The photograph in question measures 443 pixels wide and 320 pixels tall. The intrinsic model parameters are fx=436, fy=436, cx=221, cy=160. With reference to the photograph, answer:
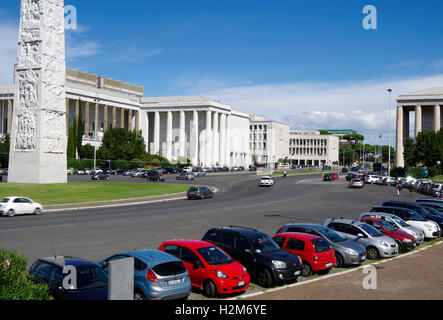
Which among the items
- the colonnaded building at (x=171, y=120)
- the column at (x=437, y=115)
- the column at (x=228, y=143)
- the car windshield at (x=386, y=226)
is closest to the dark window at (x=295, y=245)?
the car windshield at (x=386, y=226)

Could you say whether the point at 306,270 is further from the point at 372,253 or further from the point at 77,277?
the point at 77,277

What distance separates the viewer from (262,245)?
14453mm

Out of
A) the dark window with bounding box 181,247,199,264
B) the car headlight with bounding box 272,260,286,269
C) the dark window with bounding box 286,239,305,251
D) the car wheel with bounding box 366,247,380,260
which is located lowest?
the car wheel with bounding box 366,247,380,260

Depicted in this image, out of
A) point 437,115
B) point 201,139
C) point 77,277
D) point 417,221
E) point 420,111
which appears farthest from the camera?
point 201,139

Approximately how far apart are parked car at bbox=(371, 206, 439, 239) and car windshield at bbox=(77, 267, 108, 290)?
1949 centimetres

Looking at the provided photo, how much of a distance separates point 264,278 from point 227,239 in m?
2.13

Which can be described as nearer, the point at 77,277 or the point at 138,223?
the point at 77,277

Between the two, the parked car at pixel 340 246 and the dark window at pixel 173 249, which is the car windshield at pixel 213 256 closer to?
the dark window at pixel 173 249

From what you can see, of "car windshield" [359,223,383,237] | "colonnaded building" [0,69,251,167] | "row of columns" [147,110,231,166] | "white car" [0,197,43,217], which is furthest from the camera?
"row of columns" [147,110,231,166]

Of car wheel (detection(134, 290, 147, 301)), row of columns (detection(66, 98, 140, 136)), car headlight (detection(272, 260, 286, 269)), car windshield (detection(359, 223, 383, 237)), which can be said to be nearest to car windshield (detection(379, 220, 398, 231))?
car windshield (detection(359, 223, 383, 237))

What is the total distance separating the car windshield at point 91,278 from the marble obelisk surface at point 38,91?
3698 cm

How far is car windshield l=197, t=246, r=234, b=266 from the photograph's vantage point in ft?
41.4

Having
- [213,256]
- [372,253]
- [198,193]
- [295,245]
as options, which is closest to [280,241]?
[295,245]

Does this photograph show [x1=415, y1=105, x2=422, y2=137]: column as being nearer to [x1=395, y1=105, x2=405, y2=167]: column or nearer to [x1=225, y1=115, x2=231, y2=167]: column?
[x1=395, y1=105, x2=405, y2=167]: column
